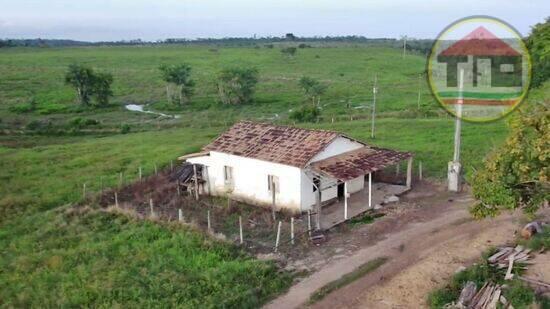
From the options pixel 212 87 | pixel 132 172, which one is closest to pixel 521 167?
pixel 132 172

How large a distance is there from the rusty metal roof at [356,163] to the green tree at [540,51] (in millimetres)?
14062

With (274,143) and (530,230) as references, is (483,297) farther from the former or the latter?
(274,143)

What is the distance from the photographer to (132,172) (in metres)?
28.1

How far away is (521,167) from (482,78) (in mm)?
37133

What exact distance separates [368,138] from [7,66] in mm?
78588

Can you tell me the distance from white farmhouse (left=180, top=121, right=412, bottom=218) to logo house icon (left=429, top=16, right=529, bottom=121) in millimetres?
12226

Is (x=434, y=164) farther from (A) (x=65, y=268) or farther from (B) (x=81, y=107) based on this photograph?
(B) (x=81, y=107)

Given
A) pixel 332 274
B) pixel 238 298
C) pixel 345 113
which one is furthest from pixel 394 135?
pixel 238 298

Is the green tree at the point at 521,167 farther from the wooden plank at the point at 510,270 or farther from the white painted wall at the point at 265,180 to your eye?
the white painted wall at the point at 265,180

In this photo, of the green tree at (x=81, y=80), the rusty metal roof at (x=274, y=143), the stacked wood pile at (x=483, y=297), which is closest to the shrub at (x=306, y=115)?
the rusty metal roof at (x=274, y=143)

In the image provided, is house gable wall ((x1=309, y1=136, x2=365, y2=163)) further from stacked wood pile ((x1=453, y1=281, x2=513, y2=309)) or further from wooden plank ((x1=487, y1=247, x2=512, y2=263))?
stacked wood pile ((x1=453, y1=281, x2=513, y2=309))

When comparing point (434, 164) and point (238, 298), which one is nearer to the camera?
point (238, 298)

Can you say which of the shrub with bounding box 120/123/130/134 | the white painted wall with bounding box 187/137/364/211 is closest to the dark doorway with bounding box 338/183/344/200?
the white painted wall with bounding box 187/137/364/211

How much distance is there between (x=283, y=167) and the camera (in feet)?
68.2
